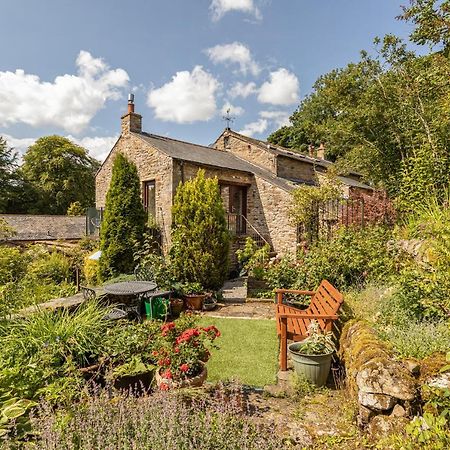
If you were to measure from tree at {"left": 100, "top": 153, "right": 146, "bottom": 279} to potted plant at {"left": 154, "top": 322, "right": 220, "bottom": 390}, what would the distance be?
771 cm

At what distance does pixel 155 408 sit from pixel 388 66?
41.9ft

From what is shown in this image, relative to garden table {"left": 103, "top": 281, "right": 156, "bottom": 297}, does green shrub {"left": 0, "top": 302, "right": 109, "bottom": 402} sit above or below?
below

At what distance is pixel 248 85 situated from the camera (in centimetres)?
1359

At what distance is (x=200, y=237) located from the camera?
31.6 ft

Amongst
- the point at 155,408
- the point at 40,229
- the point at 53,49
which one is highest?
the point at 53,49

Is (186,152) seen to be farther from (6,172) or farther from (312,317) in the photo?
(6,172)

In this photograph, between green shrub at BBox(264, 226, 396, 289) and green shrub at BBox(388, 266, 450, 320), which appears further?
green shrub at BBox(264, 226, 396, 289)

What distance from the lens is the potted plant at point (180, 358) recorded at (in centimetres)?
317

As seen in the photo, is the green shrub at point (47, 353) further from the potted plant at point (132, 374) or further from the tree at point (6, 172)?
the tree at point (6, 172)

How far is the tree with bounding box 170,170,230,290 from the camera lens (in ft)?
31.3

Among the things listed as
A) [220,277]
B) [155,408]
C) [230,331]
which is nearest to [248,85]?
[220,277]

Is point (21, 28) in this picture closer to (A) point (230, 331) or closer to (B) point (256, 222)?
(A) point (230, 331)

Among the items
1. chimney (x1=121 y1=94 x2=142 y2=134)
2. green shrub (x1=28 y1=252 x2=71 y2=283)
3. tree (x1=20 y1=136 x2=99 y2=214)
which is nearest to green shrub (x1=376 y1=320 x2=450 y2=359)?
green shrub (x1=28 y1=252 x2=71 y2=283)

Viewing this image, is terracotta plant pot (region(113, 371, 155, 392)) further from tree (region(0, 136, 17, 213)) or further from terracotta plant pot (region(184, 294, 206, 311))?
tree (region(0, 136, 17, 213))
